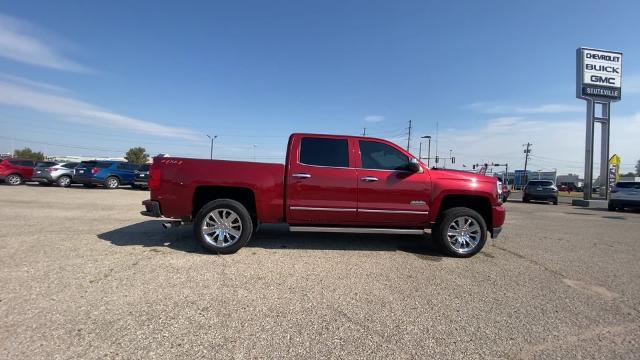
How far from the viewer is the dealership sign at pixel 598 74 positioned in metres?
22.9

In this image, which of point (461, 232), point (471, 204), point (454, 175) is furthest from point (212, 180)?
point (471, 204)

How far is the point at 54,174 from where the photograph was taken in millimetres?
19766

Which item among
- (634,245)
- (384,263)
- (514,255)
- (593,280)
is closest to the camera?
(593,280)

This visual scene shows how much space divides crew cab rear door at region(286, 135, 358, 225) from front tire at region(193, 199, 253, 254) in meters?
0.72

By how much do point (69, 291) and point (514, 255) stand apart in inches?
250

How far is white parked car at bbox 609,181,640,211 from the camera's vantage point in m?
16.9

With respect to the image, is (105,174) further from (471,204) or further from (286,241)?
(471,204)

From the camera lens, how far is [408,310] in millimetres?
3510

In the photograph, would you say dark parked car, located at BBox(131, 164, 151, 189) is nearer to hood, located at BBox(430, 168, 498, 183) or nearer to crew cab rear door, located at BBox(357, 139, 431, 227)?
crew cab rear door, located at BBox(357, 139, 431, 227)

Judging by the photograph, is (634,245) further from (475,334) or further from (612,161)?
(612,161)

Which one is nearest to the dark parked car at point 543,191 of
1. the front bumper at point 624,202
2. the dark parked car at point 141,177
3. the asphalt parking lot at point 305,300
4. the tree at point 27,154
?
the front bumper at point 624,202

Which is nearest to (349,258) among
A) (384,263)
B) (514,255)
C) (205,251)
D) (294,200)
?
(384,263)

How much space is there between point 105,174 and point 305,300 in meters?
20.0

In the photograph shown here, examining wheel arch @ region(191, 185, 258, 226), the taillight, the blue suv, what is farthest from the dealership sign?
the blue suv
